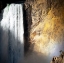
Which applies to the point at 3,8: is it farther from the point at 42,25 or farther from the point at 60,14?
the point at 60,14

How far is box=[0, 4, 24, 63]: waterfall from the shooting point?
53.0ft

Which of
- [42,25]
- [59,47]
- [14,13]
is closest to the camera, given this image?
[59,47]

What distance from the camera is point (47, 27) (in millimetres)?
15023

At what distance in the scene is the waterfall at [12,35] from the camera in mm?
16156

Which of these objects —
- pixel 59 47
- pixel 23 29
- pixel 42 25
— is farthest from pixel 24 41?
pixel 59 47

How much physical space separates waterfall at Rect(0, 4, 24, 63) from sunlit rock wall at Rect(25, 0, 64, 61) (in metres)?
0.94

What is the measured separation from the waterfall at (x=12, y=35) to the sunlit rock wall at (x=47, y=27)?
94 centimetres

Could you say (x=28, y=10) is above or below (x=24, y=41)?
above

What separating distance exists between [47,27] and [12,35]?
110 inches

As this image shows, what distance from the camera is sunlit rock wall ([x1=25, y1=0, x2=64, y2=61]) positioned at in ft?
47.5

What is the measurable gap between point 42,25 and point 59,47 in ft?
6.85

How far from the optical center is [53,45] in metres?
14.6

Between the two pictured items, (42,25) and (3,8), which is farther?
(3,8)

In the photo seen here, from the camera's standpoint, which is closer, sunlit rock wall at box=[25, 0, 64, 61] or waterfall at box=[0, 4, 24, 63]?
sunlit rock wall at box=[25, 0, 64, 61]
